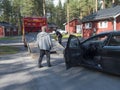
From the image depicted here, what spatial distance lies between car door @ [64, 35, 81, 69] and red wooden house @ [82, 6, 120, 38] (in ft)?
→ 87.6

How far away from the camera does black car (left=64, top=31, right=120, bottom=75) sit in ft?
33.2

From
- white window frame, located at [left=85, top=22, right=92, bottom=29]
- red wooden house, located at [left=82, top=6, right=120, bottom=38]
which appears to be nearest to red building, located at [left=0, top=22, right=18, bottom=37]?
red wooden house, located at [left=82, top=6, right=120, bottom=38]

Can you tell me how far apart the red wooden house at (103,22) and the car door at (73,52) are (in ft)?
87.6

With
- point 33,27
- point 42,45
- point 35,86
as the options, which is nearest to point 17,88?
point 35,86

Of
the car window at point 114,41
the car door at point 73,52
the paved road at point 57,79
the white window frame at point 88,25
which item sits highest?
the white window frame at point 88,25

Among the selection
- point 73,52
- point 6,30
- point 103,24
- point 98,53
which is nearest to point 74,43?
point 73,52

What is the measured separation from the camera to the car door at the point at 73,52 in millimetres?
11852

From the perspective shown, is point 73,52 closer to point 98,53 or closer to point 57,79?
point 98,53

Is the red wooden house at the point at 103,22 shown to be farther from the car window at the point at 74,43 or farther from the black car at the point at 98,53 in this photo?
the black car at the point at 98,53

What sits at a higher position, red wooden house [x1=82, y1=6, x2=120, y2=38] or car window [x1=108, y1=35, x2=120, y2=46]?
red wooden house [x1=82, y1=6, x2=120, y2=38]

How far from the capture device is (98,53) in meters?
11.0

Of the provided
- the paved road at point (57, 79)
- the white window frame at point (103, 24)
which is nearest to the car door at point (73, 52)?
the paved road at point (57, 79)

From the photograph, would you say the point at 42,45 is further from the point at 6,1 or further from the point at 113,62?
the point at 6,1

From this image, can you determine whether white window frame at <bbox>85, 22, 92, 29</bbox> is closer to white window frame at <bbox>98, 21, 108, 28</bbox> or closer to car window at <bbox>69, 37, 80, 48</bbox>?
white window frame at <bbox>98, 21, 108, 28</bbox>
